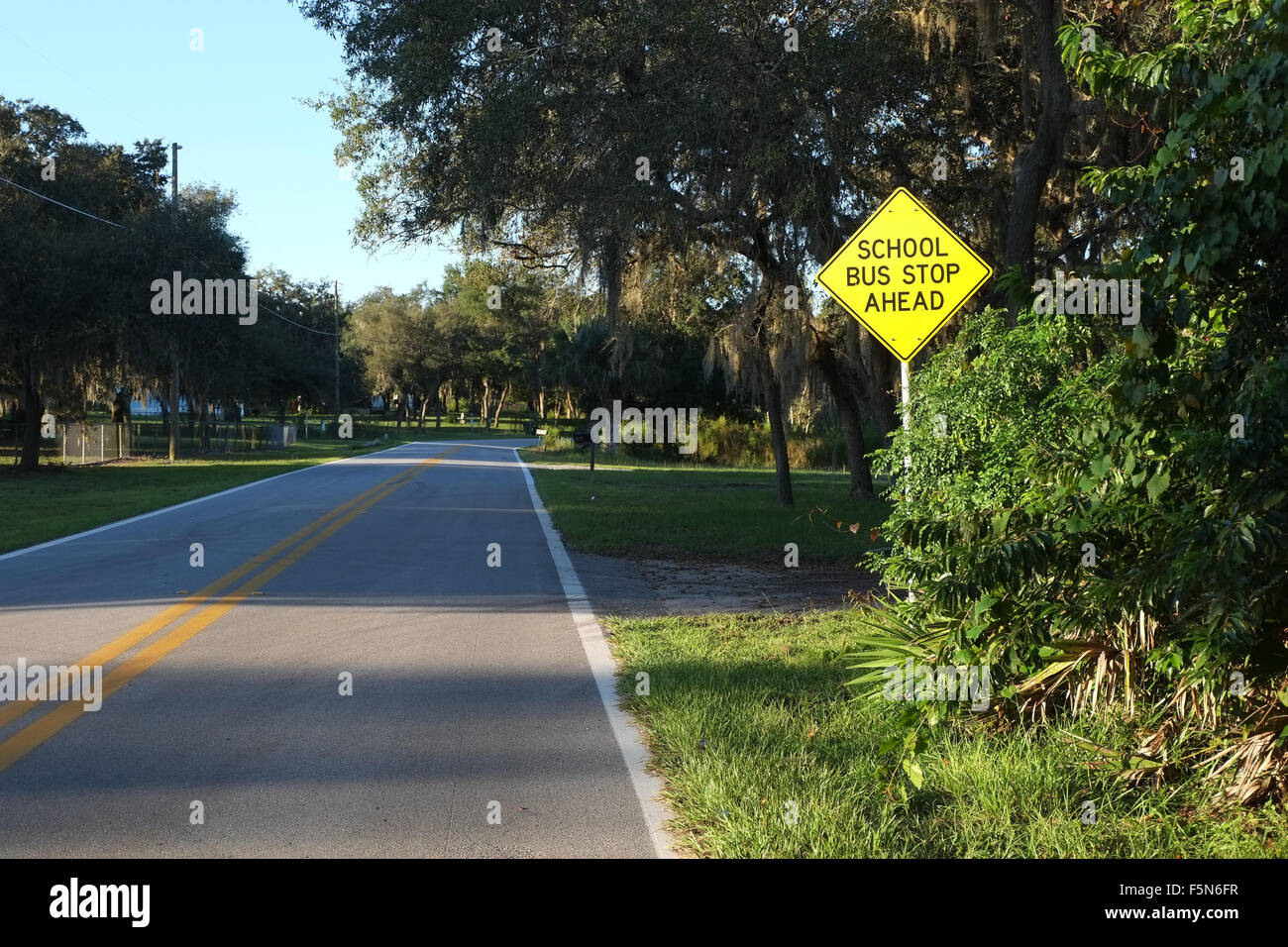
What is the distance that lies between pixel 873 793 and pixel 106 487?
1014 inches

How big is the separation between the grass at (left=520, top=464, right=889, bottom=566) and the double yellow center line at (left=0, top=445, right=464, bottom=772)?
400 centimetres

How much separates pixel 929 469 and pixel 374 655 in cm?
439

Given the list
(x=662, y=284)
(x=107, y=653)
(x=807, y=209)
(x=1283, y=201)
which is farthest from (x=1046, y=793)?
(x=662, y=284)

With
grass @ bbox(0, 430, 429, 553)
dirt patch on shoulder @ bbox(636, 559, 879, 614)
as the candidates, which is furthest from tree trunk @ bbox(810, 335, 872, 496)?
grass @ bbox(0, 430, 429, 553)

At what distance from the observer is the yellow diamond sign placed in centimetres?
852

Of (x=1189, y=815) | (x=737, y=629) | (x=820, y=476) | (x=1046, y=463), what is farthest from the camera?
(x=820, y=476)

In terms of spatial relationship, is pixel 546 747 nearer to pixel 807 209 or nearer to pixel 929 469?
pixel 929 469

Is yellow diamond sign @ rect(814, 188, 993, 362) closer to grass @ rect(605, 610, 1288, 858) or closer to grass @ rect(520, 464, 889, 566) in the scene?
grass @ rect(520, 464, 889, 566)

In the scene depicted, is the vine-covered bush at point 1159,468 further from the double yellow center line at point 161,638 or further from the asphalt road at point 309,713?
the double yellow center line at point 161,638

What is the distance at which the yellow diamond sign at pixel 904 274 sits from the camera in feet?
28.0

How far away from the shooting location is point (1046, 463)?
6.26 m

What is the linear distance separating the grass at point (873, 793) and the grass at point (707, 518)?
8.72 feet

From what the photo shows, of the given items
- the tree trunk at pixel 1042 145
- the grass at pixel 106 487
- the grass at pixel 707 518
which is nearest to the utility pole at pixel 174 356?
the grass at pixel 106 487

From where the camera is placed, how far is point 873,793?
5.62m
